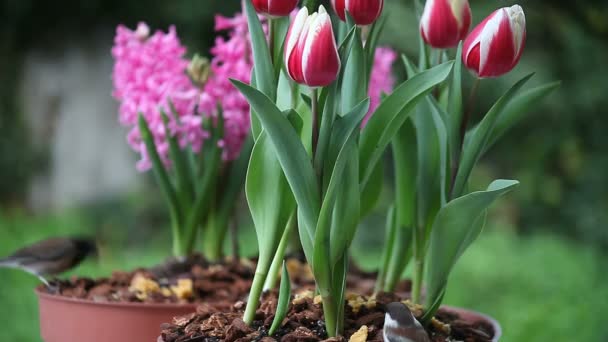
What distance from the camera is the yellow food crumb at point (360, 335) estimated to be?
30.6 inches

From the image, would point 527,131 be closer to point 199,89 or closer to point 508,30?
point 199,89

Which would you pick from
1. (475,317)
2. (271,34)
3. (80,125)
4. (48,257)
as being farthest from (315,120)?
(80,125)

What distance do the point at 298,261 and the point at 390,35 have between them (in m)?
2.28

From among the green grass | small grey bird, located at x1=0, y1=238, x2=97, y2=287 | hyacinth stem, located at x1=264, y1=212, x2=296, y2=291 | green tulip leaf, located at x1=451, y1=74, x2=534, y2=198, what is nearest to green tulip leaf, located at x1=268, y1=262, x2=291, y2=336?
hyacinth stem, located at x1=264, y1=212, x2=296, y2=291

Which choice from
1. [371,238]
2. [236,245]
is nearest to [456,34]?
[236,245]

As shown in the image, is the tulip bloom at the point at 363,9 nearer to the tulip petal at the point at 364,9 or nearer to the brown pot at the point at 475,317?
the tulip petal at the point at 364,9

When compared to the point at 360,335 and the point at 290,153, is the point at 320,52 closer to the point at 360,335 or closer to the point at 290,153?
the point at 290,153

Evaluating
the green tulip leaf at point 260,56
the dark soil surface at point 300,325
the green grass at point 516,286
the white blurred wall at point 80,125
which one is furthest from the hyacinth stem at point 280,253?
the white blurred wall at point 80,125

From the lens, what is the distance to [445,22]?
899mm

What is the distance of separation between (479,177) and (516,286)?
4.80ft

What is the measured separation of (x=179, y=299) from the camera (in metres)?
1.12

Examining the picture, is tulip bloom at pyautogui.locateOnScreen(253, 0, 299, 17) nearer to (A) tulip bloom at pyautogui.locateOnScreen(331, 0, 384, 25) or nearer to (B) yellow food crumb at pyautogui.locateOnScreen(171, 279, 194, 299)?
(A) tulip bloom at pyautogui.locateOnScreen(331, 0, 384, 25)

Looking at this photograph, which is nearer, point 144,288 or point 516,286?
point 144,288

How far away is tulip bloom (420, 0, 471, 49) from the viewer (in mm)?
892
